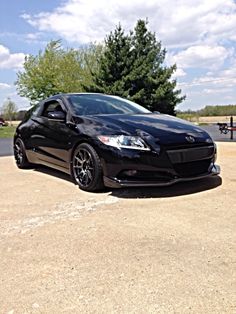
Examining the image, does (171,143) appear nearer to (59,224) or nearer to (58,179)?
(59,224)

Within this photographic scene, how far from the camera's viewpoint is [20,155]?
6.63 m

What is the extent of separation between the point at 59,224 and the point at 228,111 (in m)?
50.0

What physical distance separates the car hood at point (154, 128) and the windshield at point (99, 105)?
36 centimetres

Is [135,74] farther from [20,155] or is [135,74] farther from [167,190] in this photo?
[167,190]

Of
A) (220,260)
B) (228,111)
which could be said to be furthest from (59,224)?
(228,111)

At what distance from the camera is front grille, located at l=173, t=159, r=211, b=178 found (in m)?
4.33

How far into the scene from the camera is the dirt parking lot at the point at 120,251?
6.93ft

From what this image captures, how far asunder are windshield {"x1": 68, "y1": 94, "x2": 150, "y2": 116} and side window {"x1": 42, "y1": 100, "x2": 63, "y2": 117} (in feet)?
0.72

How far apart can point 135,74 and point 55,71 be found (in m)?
10.9

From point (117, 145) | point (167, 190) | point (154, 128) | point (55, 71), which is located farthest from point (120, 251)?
point (55, 71)

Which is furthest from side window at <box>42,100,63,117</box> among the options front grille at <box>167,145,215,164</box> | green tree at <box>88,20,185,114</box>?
green tree at <box>88,20,185,114</box>

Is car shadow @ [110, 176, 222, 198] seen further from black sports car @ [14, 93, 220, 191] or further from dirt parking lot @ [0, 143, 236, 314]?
black sports car @ [14, 93, 220, 191]

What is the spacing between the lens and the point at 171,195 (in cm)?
439

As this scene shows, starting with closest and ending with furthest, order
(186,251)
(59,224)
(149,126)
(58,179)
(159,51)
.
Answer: (186,251), (59,224), (149,126), (58,179), (159,51)
